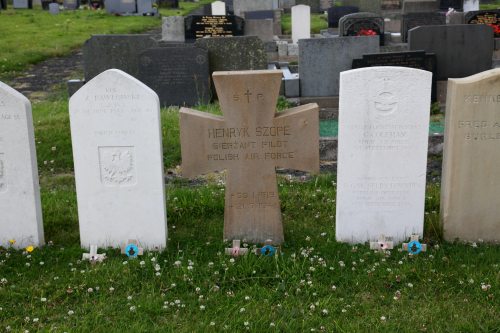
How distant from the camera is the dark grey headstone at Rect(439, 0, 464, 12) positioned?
23.8m

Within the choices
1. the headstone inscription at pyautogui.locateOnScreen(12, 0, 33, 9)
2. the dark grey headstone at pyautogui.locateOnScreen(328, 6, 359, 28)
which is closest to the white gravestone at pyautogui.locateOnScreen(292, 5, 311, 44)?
the dark grey headstone at pyautogui.locateOnScreen(328, 6, 359, 28)

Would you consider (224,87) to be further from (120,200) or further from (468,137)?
(468,137)

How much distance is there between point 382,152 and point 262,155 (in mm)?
982

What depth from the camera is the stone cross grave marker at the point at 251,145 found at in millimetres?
5113

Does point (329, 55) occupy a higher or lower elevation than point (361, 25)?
lower

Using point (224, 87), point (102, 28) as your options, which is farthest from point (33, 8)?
point (224, 87)

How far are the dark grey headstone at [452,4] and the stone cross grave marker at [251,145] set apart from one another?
20350 millimetres

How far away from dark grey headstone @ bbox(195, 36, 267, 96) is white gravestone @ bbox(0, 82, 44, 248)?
22.4 feet

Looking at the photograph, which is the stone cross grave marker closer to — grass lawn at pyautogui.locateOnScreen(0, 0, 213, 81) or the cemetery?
the cemetery

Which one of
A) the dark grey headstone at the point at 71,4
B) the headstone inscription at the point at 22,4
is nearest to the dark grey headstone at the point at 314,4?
the dark grey headstone at the point at 71,4

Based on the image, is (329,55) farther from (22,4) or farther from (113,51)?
(22,4)

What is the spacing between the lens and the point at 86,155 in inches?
204

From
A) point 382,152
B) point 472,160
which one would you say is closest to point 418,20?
point 472,160

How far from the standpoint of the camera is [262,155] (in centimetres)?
529
